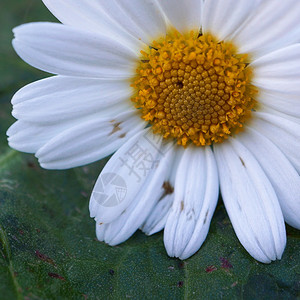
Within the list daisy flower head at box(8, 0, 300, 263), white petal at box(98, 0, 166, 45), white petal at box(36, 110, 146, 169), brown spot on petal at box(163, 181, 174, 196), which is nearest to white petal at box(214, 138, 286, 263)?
daisy flower head at box(8, 0, 300, 263)

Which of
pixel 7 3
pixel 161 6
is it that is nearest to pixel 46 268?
pixel 161 6

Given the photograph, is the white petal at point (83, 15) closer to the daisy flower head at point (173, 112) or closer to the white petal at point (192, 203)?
the daisy flower head at point (173, 112)

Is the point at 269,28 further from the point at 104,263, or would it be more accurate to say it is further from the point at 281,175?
the point at 104,263

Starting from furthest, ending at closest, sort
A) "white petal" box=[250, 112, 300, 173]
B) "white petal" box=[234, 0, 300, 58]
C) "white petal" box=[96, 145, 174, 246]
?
"white petal" box=[96, 145, 174, 246], "white petal" box=[250, 112, 300, 173], "white petal" box=[234, 0, 300, 58]

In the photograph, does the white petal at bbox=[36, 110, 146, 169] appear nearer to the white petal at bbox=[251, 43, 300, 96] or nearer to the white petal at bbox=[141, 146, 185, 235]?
the white petal at bbox=[141, 146, 185, 235]

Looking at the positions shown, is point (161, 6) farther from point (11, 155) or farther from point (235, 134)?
point (11, 155)

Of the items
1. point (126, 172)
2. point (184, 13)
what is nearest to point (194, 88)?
point (184, 13)

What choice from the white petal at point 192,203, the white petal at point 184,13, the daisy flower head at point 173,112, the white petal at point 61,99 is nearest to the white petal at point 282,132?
the daisy flower head at point 173,112
